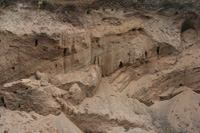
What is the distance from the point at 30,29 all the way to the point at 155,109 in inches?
274

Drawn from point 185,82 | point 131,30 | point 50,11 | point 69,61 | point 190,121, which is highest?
point 50,11

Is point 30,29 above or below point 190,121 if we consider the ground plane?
above

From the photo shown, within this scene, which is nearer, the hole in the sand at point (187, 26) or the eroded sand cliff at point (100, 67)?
the eroded sand cliff at point (100, 67)

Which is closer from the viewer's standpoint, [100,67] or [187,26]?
[100,67]

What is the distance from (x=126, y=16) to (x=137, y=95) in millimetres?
4184

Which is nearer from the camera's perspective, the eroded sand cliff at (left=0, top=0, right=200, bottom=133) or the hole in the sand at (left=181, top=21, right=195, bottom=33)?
the eroded sand cliff at (left=0, top=0, right=200, bottom=133)

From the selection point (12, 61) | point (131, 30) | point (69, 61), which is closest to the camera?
point (12, 61)

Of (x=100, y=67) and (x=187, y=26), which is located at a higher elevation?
(x=187, y=26)

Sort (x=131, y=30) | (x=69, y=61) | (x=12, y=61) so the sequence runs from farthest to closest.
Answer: (x=131, y=30)
(x=69, y=61)
(x=12, y=61)

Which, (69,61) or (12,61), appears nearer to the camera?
(12,61)

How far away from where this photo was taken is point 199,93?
14789 millimetres

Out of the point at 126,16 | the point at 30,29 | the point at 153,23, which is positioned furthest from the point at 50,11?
the point at 153,23

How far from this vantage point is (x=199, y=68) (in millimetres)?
14867

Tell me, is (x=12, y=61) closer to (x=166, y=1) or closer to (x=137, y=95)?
(x=137, y=95)
